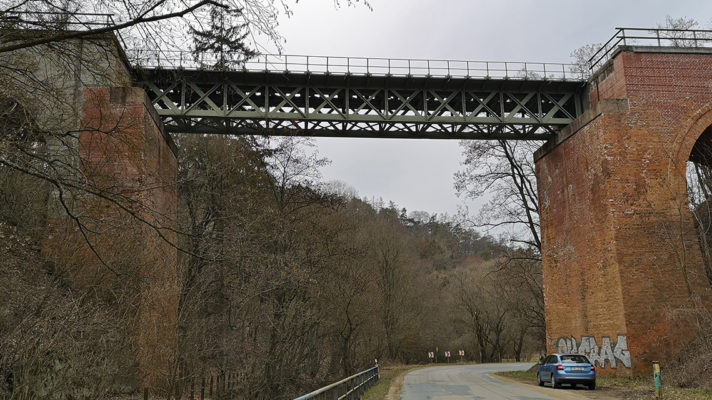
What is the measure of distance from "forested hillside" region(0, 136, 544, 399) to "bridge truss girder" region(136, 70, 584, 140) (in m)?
1.68

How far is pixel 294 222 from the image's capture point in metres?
23.2

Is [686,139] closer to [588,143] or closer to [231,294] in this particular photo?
[588,143]

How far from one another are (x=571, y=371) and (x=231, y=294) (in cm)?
1155

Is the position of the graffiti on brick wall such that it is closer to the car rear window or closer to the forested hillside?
the car rear window

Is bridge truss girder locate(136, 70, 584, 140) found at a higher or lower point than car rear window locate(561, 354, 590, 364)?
higher

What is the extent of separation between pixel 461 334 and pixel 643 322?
44.6 metres

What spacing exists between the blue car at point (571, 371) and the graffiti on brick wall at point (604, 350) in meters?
1.14

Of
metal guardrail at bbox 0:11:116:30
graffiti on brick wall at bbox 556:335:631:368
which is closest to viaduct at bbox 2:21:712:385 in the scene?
graffiti on brick wall at bbox 556:335:631:368

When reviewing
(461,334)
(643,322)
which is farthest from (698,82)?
(461,334)

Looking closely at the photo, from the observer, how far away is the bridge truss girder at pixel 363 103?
2292cm

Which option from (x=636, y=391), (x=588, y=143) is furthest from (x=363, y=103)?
(x=636, y=391)

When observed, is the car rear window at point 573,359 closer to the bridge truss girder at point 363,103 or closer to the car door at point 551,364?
the car door at point 551,364

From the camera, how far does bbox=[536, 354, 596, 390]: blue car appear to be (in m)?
18.8

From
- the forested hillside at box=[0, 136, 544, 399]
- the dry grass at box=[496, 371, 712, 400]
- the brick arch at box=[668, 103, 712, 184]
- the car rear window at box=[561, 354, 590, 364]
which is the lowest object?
the dry grass at box=[496, 371, 712, 400]
